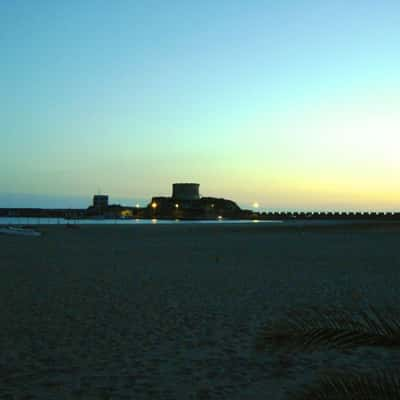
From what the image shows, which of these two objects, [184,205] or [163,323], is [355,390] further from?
[184,205]

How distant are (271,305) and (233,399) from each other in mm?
5997

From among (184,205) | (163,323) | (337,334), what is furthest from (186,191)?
(337,334)

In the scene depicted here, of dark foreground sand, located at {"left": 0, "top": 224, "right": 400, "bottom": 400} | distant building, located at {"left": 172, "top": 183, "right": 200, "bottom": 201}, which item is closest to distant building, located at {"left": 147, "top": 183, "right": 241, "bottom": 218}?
distant building, located at {"left": 172, "top": 183, "right": 200, "bottom": 201}

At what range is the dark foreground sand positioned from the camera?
6.48 m

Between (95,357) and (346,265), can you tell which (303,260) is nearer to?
(346,265)

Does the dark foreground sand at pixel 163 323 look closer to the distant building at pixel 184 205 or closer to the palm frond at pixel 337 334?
the palm frond at pixel 337 334

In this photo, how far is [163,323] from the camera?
9.84m

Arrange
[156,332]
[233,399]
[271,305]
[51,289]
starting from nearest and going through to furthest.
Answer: [233,399] < [156,332] < [271,305] < [51,289]

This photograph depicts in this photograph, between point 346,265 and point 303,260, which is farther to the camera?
point 303,260

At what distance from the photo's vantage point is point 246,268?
63.5ft

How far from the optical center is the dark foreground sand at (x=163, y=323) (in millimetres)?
6477

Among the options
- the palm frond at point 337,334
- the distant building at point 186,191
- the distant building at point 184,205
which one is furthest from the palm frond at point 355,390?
the distant building at point 186,191

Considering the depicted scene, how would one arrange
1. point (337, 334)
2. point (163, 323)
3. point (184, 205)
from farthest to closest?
1. point (184, 205)
2. point (163, 323)
3. point (337, 334)

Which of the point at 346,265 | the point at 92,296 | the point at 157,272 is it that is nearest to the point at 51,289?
the point at 92,296
